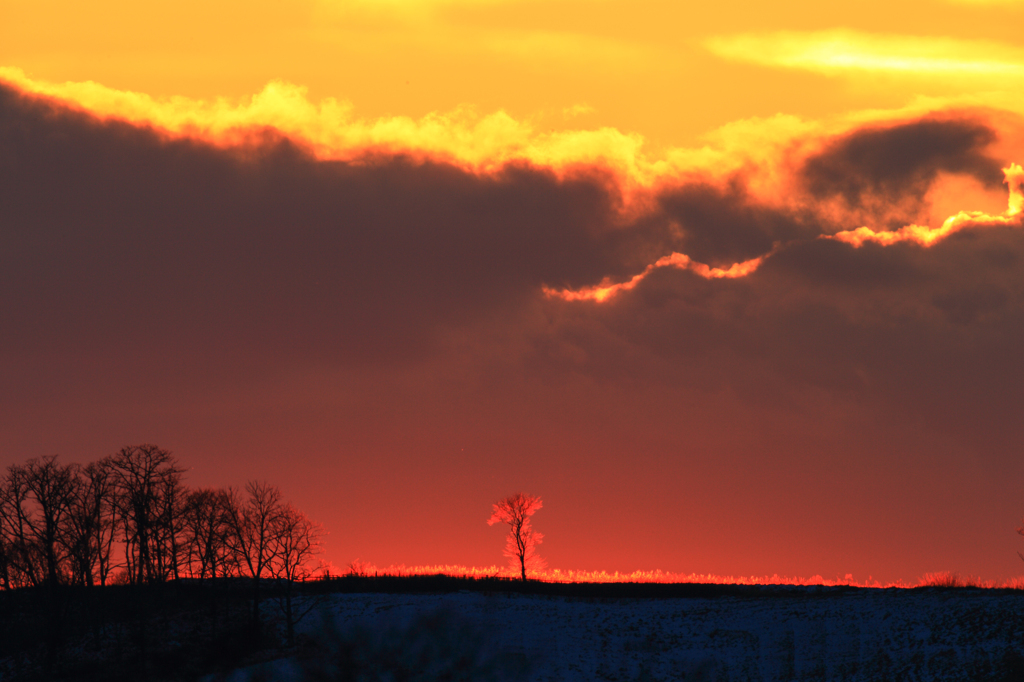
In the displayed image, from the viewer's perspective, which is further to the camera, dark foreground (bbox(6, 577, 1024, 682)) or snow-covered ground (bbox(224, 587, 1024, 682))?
dark foreground (bbox(6, 577, 1024, 682))

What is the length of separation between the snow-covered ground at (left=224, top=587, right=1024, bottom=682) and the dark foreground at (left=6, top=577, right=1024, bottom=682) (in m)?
0.15

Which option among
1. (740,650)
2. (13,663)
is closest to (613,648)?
(740,650)

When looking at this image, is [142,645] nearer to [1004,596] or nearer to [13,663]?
[13,663]

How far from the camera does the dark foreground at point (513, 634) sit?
243 feet

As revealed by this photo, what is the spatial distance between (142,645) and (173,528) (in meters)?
14.4

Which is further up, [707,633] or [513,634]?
[513,634]

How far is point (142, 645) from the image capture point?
3219 inches

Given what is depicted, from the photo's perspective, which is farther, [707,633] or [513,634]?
[513,634]

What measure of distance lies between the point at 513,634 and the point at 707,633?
1473cm

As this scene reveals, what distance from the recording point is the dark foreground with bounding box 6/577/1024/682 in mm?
73944

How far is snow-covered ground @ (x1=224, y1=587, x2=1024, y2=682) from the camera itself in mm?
71938

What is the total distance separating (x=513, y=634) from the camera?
82938 mm

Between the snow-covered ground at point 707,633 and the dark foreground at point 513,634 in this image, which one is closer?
the snow-covered ground at point 707,633

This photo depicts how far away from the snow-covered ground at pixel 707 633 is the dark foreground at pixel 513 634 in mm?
149
